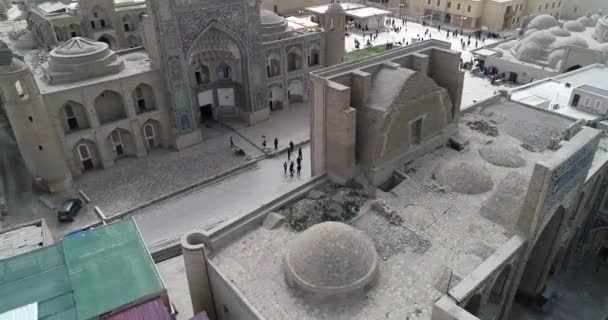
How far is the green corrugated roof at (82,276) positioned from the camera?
10289 millimetres

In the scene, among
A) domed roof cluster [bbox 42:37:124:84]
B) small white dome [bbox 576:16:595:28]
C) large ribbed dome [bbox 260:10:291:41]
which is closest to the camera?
domed roof cluster [bbox 42:37:124:84]

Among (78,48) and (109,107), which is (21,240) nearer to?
(109,107)

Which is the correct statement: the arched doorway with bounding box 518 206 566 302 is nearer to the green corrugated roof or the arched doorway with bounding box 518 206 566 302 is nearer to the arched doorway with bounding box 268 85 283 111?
the green corrugated roof

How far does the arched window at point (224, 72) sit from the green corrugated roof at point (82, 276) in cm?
1569

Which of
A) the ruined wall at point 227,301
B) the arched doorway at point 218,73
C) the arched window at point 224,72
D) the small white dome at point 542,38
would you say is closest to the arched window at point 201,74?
the arched doorway at point 218,73

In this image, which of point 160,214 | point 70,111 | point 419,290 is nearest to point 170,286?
point 160,214

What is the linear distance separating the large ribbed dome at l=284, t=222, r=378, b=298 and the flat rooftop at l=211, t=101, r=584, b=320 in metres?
0.41

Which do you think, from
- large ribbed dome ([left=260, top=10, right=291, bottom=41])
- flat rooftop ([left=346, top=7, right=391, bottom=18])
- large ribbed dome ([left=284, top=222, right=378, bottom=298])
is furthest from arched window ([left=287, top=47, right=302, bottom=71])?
flat rooftop ([left=346, top=7, right=391, bottom=18])

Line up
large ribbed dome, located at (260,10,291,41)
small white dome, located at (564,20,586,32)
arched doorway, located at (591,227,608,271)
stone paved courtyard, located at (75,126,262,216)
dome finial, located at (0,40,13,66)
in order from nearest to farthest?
dome finial, located at (0,40,13,66) → arched doorway, located at (591,227,608,271) → stone paved courtyard, located at (75,126,262,216) → large ribbed dome, located at (260,10,291,41) → small white dome, located at (564,20,586,32)

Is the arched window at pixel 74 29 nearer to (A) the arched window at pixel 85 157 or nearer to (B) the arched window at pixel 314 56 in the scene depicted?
(A) the arched window at pixel 85 157

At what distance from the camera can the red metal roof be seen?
33.6 feet

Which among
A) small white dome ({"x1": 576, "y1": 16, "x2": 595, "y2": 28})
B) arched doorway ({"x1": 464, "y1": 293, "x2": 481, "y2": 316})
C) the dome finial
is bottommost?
arched doorway ({"x1": 464, "y1": 293, "x2": 481, "y2": 316})

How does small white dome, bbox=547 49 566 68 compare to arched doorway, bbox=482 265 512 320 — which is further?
small white dome, bbox=547 49 566 68

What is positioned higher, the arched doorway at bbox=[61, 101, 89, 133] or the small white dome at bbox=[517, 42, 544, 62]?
the arched doorway at bbox=[61, 101, 89, 133]
